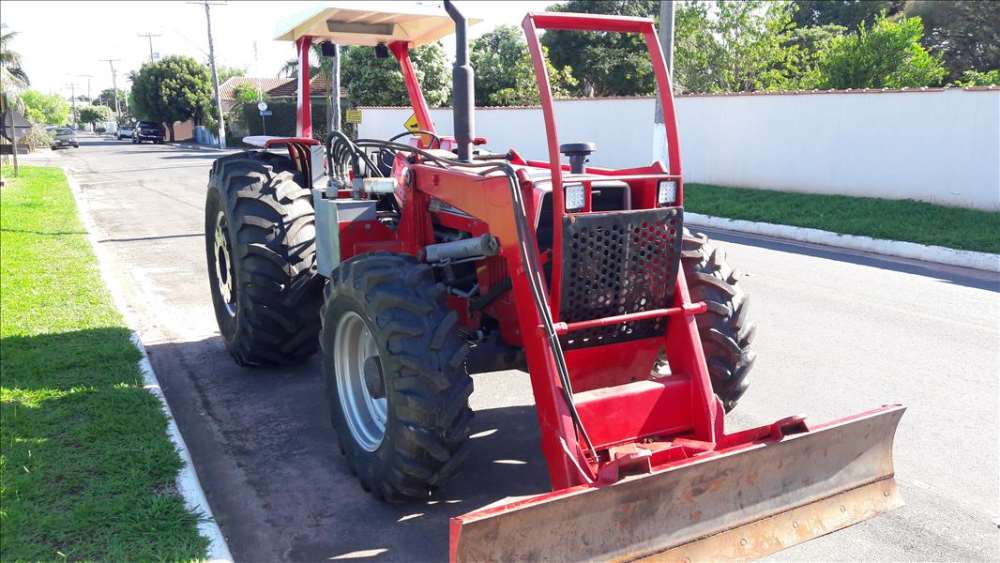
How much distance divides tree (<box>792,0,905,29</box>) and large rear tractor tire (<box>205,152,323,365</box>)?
37667 mm

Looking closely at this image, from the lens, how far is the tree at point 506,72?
28.2m

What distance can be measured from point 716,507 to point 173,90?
64858 millimetres

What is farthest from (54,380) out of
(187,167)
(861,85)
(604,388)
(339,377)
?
(187,167)

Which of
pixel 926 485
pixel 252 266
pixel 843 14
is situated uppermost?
pixel 843 14

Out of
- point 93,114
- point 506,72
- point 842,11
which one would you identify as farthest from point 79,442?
point 93,114

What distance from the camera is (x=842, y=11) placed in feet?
132

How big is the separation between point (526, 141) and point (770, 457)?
67.3ft

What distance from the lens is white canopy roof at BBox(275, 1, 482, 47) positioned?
218 inches

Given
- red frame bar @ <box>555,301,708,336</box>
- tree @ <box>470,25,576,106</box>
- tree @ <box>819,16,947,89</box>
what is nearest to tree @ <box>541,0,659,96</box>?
tree @ <box>470,25,576,106</box>

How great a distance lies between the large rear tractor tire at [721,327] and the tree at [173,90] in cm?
6110

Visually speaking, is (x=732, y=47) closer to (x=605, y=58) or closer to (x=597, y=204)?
(x=605, y=58)

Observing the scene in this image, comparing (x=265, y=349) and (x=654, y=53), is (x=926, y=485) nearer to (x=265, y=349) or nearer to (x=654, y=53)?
(x=654, y=53)

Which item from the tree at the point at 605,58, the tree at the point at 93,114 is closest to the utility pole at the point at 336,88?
the tree at the point at 605,58

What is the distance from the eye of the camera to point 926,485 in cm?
418
